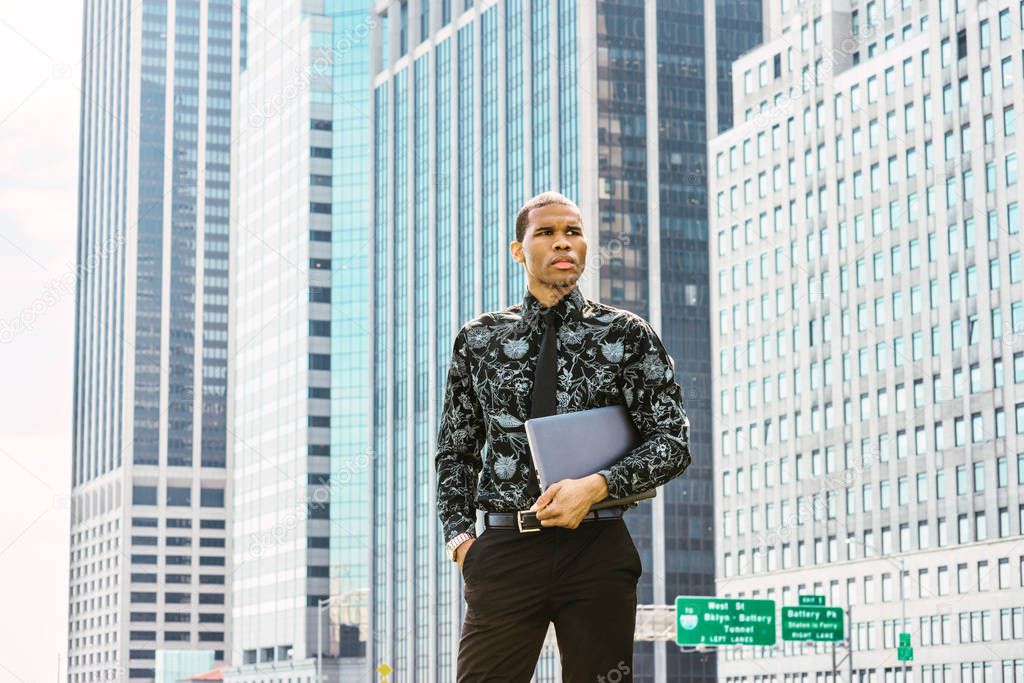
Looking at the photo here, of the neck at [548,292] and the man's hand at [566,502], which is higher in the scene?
the neck at [548,292]

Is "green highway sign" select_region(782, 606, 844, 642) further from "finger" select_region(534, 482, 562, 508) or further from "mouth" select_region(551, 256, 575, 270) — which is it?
"finger" select_region(534, 482, 562, 508)

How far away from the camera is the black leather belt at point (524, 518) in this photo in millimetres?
4793

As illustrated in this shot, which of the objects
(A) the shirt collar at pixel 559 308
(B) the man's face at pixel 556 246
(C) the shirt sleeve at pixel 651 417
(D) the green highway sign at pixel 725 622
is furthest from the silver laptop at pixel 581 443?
(D) the green highway sign at pixel 725 622

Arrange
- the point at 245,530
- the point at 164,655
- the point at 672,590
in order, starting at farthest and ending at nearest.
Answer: the point at 164,655 < the point at 245,530 < the point at 672,590

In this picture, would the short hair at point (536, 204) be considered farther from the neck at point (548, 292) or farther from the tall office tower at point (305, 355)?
the tall office tower at point (305, 355)

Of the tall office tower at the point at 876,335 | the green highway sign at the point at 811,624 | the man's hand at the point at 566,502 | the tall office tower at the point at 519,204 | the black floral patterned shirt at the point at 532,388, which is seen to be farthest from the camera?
the tall office tower at the point at 519,204

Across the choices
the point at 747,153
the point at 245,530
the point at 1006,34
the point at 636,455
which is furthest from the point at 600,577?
the point at 245,530

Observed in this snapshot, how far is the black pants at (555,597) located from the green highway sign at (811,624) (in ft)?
192

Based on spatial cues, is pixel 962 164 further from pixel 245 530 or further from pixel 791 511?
pixel 245 530

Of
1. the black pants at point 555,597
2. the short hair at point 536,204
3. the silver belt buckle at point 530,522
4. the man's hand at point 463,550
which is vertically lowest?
the black pants at point 555,597

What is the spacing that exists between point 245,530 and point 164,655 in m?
42.5

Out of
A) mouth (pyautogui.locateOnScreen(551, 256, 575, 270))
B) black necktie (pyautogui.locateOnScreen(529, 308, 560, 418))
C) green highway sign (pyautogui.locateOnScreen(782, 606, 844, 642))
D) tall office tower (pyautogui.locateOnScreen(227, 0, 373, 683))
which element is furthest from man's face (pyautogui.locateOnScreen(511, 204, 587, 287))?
tall office tower (pyautogui.locateOnScreen(227, 0, 373, 683))

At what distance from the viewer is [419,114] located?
154 m

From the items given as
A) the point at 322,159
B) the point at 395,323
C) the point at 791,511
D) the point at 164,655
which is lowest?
the point at 164,655
